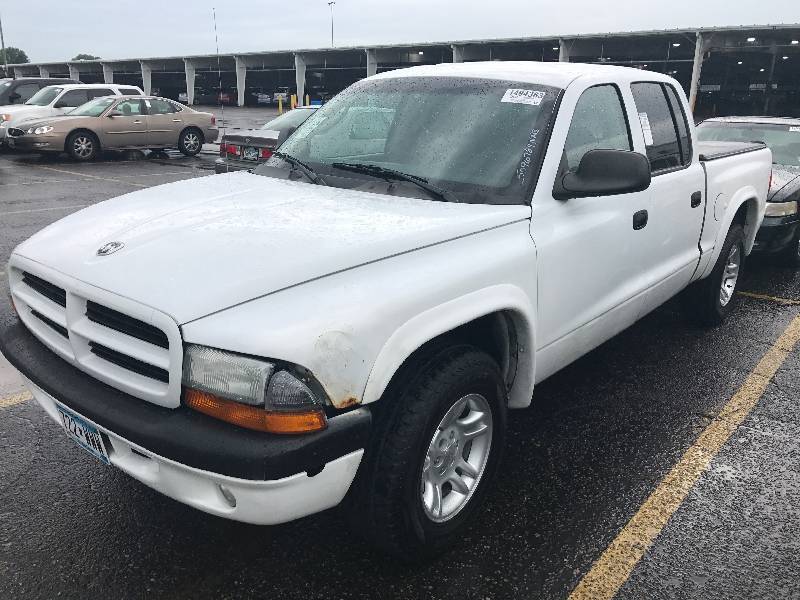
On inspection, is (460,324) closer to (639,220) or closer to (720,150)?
(639,220)

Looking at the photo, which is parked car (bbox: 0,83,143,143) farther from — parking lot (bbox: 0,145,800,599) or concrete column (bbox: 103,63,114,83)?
concrete column (bbox: 103,63,114,83)

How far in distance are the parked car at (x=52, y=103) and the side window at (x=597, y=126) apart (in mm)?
→ 15172

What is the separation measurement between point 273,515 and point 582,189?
1836 mm

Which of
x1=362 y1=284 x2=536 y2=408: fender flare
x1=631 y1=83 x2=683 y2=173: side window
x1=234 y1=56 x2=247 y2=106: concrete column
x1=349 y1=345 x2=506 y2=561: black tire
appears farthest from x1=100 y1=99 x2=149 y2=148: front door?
x1=234 y1=56 x2=247 y2=106: concrete column

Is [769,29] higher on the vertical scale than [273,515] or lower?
higher

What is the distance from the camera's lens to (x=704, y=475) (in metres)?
3.17

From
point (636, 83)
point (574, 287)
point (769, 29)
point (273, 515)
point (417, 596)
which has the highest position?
point (769, 29)

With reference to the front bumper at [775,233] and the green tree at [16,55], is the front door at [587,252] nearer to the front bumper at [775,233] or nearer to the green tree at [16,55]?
the front bumper at [775,233]

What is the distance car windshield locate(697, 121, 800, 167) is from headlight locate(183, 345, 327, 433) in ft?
24.1

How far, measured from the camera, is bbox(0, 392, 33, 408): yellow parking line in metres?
3.72

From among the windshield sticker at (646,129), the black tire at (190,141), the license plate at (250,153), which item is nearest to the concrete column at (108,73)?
the black tire at (190,141)

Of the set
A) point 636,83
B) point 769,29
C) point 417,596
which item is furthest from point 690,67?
point 417,596

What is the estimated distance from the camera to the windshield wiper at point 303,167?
128 inches

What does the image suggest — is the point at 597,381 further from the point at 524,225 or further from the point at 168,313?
the point at 168,313
